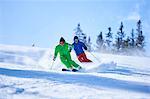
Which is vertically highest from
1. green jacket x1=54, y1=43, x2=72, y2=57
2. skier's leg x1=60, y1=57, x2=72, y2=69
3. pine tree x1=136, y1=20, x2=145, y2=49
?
pine tree x1=136, y1=20, x2=145, y2=49

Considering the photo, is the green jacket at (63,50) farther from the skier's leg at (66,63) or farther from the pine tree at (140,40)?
the pine tree at (140,40)

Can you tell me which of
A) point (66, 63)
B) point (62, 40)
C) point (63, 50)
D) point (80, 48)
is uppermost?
point (62, 40)

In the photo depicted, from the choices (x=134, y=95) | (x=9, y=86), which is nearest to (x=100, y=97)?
(x=134, y=95)

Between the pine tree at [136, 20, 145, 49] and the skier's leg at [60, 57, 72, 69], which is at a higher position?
the pine tree at [136, 20, 145, 49]

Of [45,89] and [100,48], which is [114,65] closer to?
[45,89]

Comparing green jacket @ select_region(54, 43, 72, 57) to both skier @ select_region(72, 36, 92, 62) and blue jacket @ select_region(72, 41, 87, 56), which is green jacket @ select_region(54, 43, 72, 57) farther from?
blue jacket @ select_region(72, 41, 87, 56)

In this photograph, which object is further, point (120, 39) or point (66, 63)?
point (120, 39)

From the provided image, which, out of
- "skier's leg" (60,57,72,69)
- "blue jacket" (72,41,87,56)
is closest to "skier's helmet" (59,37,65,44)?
"skier's leg" (60,57,72,69)

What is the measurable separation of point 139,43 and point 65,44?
4665 centimetres

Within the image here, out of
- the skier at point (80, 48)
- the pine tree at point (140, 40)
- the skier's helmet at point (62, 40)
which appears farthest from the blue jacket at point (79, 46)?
the pine tree at point (140, 40)

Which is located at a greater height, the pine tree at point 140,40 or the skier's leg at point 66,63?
the pine tree at point 140,40

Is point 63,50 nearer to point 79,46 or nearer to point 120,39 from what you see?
point 79,46

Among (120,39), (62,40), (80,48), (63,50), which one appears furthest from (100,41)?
(62,40)

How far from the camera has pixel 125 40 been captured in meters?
59.5
